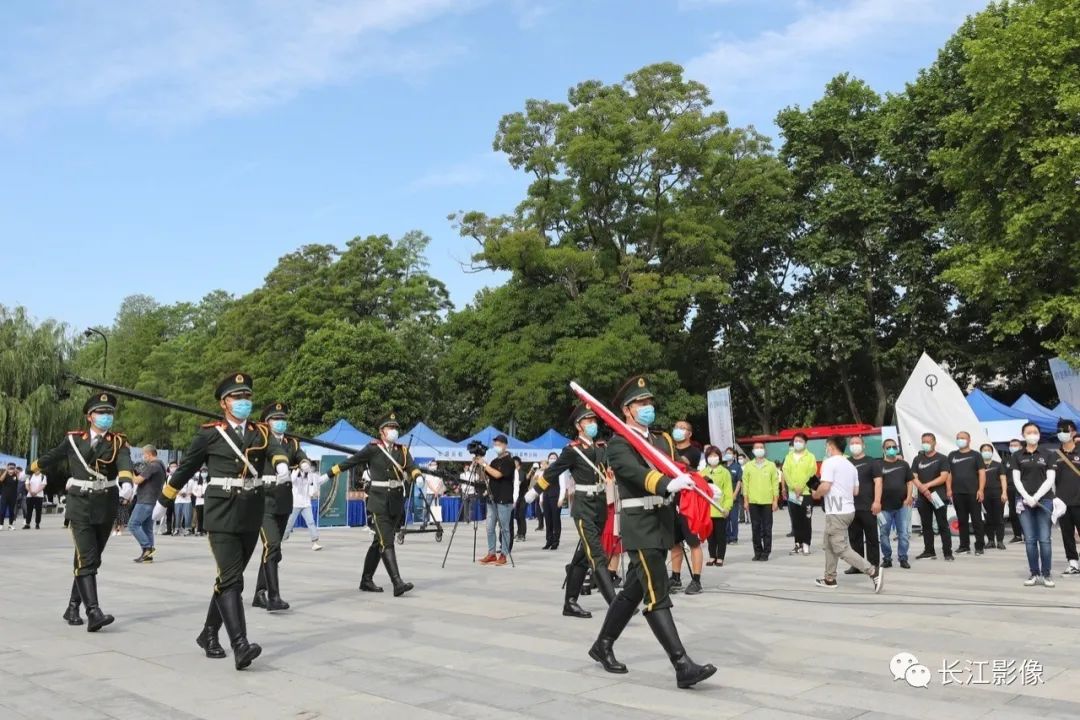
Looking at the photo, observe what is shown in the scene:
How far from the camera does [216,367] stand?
59.3 metres

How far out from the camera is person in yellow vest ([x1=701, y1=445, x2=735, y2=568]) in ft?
48.8

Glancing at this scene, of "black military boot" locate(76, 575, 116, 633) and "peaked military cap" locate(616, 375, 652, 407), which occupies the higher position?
"peaked military cap" locate(616, 375, 652, 407)

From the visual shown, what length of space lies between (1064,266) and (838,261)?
9796mm

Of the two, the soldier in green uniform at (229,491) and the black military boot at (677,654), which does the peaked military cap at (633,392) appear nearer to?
the black military boot at (677,654)

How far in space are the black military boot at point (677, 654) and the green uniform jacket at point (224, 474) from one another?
3.34 m

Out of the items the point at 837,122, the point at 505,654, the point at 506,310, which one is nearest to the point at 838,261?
the point at 837,122

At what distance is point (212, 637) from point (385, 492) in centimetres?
407

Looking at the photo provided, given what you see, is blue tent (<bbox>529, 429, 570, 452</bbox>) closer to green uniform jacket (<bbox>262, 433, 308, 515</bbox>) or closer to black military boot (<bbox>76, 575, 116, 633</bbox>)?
green uniform jacket (<bbox>262, 433, 308, 515</bbox>)

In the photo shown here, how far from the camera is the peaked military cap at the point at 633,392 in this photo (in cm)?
710

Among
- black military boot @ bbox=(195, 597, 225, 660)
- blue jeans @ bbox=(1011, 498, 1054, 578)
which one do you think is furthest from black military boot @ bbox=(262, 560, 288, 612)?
blue jeans @ bbox=(1011, 498, 1054, 578)

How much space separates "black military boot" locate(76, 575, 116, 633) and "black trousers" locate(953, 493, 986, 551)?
1300 cm

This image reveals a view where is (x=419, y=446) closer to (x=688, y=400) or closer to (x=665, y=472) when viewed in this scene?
(x=688, y=400)

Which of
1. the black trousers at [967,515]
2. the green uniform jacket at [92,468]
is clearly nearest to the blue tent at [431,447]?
the black trousers at [967,515]

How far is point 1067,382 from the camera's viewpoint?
101ft
